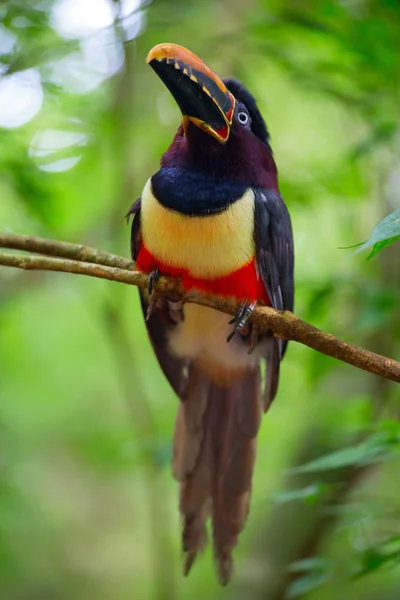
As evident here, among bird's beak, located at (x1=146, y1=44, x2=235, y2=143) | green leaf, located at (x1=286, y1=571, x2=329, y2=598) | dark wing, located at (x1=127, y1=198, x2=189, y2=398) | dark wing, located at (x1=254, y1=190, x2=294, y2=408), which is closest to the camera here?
bird's beak, located at (x1=146, y1=44, x2=235, y2=143)

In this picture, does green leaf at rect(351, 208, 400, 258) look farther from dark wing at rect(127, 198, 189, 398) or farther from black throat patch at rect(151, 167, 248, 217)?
dark wing at rect(127, 198, 189, 398)

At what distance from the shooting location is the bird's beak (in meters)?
2.39

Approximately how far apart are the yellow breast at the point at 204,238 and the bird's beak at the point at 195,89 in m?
0.30

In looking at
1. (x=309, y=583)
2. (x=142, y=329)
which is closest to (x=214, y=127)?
(x=309, y=583)

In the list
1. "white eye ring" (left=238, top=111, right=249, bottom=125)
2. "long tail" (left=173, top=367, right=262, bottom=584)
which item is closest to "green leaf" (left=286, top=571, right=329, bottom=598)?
"long tail" (left=173, top=367, right=262, bottom=584)

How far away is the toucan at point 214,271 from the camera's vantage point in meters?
2.73

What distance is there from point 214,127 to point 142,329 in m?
3.83

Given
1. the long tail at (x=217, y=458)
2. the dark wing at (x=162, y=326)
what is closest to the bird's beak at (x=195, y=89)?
the dark wing at (x=162, y=326)

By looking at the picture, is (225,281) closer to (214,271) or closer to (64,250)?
(214,271)

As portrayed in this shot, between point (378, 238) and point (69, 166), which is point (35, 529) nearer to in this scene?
point (69, 166)

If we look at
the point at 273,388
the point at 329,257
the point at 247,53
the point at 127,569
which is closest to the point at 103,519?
the point at 127,569

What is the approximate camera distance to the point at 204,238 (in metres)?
2.73

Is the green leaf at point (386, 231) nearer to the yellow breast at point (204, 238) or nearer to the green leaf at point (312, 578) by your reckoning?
the yellow breast at point (204, 238)

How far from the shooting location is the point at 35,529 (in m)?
5.37
